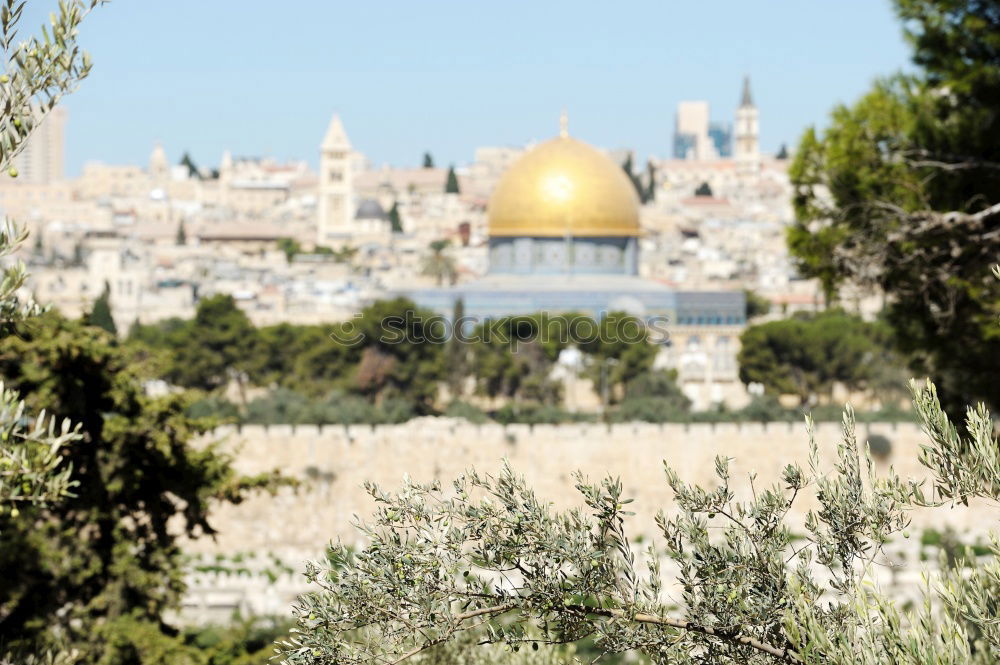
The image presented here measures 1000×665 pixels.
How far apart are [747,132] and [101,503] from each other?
13632 centimetres

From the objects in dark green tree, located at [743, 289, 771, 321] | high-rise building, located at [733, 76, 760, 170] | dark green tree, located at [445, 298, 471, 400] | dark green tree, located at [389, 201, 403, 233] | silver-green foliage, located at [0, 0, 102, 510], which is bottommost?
silver-green foliage, located at [0, 0, 102, 510]

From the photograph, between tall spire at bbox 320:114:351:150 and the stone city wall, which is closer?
the stone city wall

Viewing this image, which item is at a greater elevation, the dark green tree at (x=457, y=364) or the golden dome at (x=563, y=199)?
the golden dome at (x=563, y=199)

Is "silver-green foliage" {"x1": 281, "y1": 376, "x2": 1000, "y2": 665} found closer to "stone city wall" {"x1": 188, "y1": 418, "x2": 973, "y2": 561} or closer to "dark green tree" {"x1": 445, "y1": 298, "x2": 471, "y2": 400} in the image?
"stone city wall" {"x1": 188, "y1": 418, "x2": 973, "y2": 561}

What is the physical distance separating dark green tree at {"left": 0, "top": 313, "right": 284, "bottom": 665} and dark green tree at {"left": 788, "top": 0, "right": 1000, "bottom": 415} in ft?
11.7

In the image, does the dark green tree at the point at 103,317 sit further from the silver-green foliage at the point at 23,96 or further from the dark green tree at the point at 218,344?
the silver-green foliage at the point at 23,96

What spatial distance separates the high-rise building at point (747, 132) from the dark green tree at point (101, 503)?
133826mm

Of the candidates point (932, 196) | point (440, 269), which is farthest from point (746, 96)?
point (932, 196)

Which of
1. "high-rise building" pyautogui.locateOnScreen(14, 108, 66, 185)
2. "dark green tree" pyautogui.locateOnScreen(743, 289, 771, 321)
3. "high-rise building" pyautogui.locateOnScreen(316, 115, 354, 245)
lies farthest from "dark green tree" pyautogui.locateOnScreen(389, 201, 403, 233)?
"high-rise building" pyautogui.locateOnScreen(14, 108, 66, 185)

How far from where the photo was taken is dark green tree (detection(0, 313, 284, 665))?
8656mm

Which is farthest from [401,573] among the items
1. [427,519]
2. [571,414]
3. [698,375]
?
[698,375]

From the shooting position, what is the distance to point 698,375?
44344 millimetres

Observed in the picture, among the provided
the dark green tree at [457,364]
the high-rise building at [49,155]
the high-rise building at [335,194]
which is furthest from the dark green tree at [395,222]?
the high-rise building at [49,155]

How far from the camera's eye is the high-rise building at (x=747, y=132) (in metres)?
141
